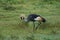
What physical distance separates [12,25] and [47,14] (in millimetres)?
2807

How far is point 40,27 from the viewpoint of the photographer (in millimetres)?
12273

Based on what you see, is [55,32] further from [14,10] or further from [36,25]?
[14,10]

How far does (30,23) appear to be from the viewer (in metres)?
12.6

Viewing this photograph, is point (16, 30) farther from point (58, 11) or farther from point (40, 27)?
point (58, 11)

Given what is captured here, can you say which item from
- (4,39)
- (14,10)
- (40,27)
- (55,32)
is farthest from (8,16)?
(4,39)

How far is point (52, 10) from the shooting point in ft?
53.0

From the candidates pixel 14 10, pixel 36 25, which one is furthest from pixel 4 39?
pixel 14 10

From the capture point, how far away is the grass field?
10.3 meters

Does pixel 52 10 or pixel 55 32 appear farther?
pixel 52 10

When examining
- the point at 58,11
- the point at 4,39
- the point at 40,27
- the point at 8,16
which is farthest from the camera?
the point at 58,11

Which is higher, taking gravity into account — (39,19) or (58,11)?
(39,19)

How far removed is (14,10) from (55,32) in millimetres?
4793

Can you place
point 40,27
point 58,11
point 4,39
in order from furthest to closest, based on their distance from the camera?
point 58,11, point 40,27, point 4,39

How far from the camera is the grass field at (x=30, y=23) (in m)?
10.3
